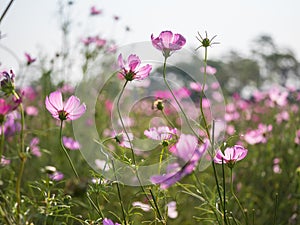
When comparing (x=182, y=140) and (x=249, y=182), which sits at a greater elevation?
(x=182, y=140)

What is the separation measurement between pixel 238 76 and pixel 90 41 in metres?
12.7

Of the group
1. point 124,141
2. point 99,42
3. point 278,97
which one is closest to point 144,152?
point 99,42

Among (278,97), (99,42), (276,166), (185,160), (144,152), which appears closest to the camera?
(185,160)

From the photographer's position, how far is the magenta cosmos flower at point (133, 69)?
0.78 m

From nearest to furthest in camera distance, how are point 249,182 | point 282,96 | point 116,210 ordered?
point 116,210 < point 249,182 < point 282,96

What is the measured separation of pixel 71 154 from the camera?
6.66 ft

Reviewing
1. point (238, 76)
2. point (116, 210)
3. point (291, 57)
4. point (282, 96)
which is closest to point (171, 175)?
point (116, 210)

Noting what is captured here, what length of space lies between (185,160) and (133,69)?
6.6 inches

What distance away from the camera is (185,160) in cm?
75

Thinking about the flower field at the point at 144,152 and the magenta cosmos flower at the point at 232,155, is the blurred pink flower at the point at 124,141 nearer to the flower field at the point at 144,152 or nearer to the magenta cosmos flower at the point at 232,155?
the flower field at the point at 144,152

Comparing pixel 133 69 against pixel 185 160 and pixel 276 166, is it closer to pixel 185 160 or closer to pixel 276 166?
pixel 185 160

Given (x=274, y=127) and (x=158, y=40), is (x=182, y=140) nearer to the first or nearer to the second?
(x=158, y=40)

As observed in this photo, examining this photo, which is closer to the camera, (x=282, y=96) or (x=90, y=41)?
(x=90, y=41)

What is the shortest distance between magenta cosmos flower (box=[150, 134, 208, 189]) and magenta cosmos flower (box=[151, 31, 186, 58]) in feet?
0.46
